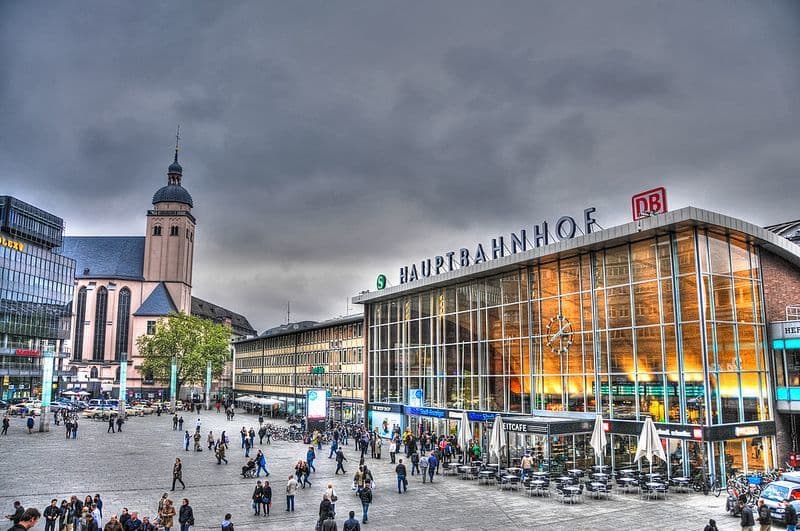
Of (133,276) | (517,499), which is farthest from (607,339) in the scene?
(133,276)

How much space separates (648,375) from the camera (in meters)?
31.0

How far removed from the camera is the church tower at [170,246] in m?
132

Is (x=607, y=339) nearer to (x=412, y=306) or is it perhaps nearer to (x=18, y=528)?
(x=412, y=306)

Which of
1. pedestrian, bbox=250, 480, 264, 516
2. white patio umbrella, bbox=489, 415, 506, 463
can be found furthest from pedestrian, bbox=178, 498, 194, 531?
white patio umbrella, bbox=489, 415, 506, 463

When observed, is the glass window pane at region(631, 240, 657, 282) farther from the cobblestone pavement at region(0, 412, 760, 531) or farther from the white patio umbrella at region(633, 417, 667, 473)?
the cobblestone pavement at region(0, 412, 760, 531)

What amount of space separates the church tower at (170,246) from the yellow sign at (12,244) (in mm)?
33527

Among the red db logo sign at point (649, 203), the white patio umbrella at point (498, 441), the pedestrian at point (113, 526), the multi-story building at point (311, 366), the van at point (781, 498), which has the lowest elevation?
the van at point (781, 498)

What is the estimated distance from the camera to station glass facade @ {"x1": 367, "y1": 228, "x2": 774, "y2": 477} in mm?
29203

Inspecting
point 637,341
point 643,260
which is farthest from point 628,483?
point 643,260

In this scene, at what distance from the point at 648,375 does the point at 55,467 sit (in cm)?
3200

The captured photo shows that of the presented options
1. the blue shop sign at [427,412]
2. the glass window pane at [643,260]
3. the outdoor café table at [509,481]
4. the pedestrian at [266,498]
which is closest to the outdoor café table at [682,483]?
the outdoor café table at [509,481]

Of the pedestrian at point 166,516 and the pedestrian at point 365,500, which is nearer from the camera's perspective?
the pedestrian at point 166,516

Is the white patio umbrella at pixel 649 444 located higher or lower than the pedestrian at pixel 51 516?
higher

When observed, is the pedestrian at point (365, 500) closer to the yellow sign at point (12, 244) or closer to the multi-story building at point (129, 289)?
the yellow sign at point (12, 244)
